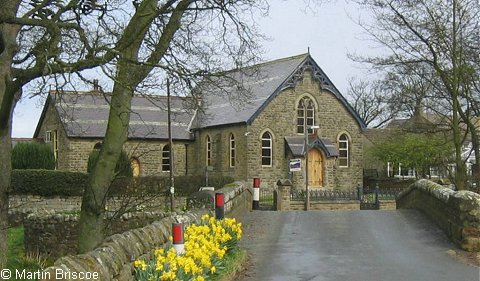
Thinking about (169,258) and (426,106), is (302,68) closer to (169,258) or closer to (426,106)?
(426,106)

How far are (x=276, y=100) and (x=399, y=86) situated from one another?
52.3 feet

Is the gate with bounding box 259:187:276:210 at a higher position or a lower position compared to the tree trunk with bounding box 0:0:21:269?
lower

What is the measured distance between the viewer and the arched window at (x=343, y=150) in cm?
4591

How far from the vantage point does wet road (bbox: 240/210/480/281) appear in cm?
1065

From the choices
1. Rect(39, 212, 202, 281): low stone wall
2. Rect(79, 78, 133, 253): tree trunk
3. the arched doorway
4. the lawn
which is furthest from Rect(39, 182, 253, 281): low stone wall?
the arched doorway

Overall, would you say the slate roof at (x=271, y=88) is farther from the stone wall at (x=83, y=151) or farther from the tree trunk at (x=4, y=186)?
the tree trunk at (x=4, y=186)

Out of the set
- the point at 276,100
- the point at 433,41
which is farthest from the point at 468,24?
the point at 276,100

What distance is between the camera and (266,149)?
1700 inches

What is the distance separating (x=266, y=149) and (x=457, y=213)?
97.9 feet

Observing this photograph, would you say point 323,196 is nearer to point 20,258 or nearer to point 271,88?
point 271,88

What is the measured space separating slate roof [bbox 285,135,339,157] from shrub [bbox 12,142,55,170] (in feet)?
51.7

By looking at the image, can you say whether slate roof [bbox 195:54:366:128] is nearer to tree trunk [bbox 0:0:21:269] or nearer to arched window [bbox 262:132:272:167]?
arched window [bbox 262:132:272:167]

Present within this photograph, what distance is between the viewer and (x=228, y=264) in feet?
34.2

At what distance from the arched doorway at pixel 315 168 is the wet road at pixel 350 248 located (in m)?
23.8
